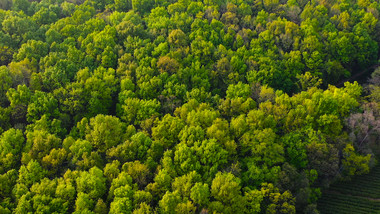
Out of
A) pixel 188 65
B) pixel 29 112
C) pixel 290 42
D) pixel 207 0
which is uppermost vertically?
pixel 207 0

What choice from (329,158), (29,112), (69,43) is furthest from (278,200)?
(69,43)

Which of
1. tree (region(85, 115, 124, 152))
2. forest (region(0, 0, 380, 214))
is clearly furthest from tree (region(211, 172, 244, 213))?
tree (region(85, 115, 124, 152))

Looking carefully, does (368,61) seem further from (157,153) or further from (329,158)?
(157,153)

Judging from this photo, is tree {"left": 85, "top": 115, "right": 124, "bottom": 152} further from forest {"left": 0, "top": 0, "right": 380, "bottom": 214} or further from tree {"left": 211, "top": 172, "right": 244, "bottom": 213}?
tree {"left": 211, "top": 172, "right": 244, "bottom": 213}

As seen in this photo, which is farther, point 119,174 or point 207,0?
point 207,0

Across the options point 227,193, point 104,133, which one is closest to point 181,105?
point 104,133

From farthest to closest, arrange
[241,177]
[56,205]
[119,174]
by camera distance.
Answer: [241,177] → [119,174] → [56,205]

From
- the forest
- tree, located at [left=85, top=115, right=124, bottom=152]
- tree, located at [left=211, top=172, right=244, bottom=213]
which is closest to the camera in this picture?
tree, located at [left=211, top=172, right=244, bottom=213]

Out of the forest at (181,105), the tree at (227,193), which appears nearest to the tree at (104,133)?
the forest at (181,105)
